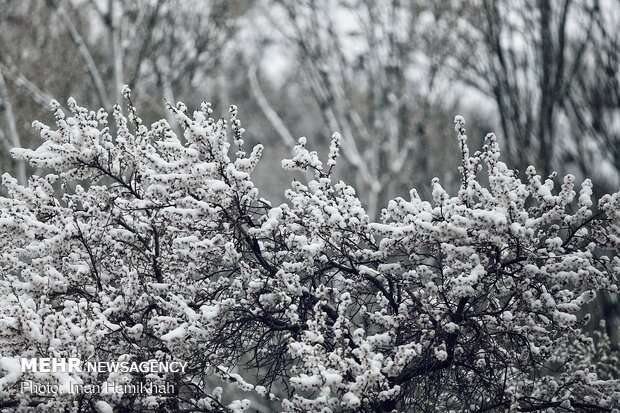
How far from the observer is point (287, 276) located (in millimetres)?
4523

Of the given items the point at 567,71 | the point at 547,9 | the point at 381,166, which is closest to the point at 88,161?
the point at 547,9

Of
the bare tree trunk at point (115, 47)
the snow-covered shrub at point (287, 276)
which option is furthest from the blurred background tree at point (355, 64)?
the snow-covered shrub at point (287, 276)

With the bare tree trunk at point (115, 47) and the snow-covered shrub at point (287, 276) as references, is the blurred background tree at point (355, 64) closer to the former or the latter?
the bare tree trunk at point (115, 47)

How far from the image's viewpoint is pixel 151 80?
1295 centimetres

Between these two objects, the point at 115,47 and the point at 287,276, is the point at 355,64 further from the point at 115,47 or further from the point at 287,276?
the point at 287,276

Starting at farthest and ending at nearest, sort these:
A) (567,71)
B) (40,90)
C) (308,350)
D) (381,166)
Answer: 1. (381,166)
2. (40,90)
3. (567,71)
4. (308,350)

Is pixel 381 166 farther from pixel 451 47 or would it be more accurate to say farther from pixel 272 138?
pixel 272 138

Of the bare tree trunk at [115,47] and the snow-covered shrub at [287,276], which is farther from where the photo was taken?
the bare tree trunk at [115,47]

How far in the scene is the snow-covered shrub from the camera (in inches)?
165

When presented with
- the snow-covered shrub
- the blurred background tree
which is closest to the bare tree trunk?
the blurred background tree

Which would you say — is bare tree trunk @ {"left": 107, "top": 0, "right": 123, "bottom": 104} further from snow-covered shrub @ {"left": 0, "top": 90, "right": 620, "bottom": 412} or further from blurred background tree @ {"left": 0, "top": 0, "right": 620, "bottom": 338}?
snow-covered shrub @ {"left": 0, "top": 90, "right": 620, "bottom": 412}

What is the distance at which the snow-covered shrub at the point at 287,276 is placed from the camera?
165 inches

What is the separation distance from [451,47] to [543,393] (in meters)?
9.17

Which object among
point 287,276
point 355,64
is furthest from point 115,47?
point 287,276
